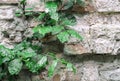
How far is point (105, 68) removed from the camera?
1.51m

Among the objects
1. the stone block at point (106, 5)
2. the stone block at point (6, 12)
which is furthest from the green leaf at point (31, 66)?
the stone block at point (106, 5)

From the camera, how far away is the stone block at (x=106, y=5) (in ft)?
4.83

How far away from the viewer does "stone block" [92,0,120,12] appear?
1474 mm

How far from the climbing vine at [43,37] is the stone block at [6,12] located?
3 cm

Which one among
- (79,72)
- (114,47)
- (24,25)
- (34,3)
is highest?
(34,3)

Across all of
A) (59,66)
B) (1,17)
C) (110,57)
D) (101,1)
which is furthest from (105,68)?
(1,17)

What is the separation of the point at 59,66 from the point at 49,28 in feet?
0.72

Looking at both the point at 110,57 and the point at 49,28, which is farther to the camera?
the point at 110,57

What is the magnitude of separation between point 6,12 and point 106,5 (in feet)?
1.74

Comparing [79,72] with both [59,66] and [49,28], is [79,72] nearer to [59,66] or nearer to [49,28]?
[59,66]

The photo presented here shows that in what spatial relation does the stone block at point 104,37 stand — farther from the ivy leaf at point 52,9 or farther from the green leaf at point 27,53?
the green leaf at point 27,53

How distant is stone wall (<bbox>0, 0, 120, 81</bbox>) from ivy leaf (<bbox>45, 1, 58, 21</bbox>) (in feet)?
0.21

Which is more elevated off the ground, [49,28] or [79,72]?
[49,28]

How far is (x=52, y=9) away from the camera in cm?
141
